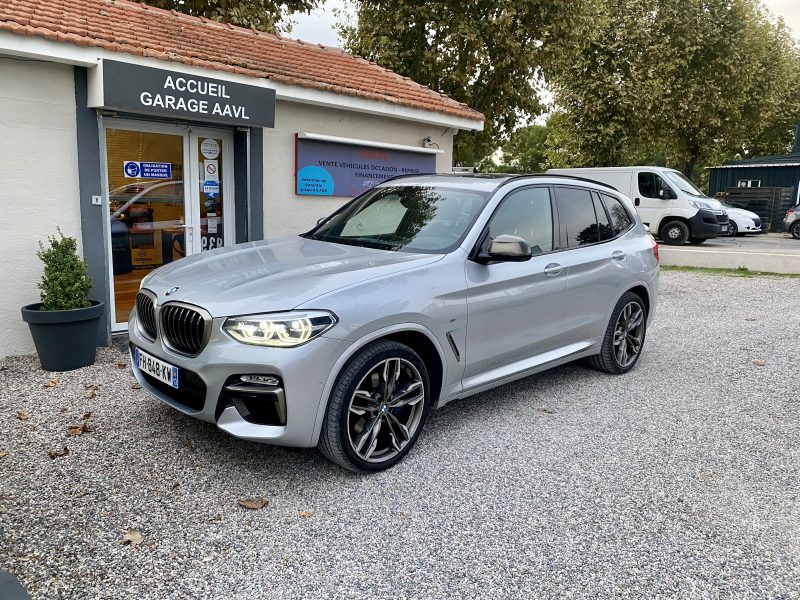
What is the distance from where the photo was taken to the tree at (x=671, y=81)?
81.8 feet

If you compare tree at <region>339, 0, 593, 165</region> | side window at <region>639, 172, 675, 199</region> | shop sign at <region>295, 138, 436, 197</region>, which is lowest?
shop sign at <region>295, 138, 436, 197</region>

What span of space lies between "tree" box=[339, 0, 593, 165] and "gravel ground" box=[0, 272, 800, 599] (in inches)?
498

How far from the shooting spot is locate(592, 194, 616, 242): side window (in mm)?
5500

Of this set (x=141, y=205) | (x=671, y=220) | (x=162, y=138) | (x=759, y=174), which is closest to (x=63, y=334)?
(x=141, y=205)

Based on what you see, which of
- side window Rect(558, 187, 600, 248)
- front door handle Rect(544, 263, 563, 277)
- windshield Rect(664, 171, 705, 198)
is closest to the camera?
front door handle Rect(544, 263, 563, 277)

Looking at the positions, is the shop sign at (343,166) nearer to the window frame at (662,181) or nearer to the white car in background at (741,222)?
the window frame at (662,181)

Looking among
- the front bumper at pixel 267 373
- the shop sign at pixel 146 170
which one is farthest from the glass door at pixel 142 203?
the front bumper at pixel 267 373

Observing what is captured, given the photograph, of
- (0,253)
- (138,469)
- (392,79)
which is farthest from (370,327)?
(392,79)

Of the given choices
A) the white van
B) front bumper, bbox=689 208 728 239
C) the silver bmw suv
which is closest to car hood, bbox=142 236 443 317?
the silver bmw suv

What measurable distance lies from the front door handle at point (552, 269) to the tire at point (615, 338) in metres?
1.03

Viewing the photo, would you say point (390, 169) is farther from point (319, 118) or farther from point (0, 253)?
point (0, 253)

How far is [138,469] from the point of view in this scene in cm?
374

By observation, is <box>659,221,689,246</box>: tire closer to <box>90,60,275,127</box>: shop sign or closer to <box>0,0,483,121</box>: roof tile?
<box>0,0,483,121</box>: roof tile

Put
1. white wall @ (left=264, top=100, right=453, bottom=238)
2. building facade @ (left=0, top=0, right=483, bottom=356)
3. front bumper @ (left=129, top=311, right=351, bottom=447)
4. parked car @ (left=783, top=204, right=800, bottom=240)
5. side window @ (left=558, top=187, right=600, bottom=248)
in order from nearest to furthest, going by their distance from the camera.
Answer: front bumper @ (left=129, top=311, right=351, bottom=447) < side window @ (left=558, top=187, right=600, bottom=248) < building facade @ (left=0, top=0, right=483, bottom=356) < white wall @ (left=264, top=100, right=453, bottom=238) < parked car @ (left=783, top=204, right=800, bottom=240)
